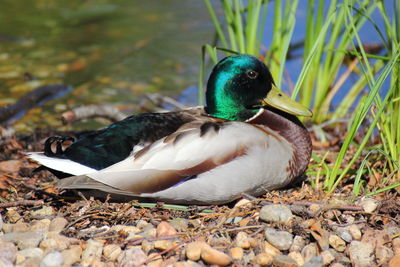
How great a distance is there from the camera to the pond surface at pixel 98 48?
724 cm

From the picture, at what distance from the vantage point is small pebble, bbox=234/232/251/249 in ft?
10.8

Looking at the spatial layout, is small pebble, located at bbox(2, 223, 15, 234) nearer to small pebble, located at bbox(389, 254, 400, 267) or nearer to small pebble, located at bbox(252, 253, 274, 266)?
small pebble, located at bbox(252, 253, 274, 266)

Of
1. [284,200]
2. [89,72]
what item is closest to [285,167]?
[284,200]

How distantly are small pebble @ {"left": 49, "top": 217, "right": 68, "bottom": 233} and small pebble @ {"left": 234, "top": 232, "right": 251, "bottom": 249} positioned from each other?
941 millimetres

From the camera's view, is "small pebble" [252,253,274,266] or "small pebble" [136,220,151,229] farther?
"small pebble" [136,220,151,229]

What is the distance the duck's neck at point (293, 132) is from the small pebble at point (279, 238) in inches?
31.0

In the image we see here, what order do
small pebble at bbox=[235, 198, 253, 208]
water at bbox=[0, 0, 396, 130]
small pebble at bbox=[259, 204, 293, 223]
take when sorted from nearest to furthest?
small pebble at bbox=[259, 204, 293, 223] → small pebble at bbox=[235, 198, 253, 208] → water at bbox=[0, 0, 396, 130]

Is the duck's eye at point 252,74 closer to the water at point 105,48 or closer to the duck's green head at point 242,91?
the duck's green head at point 242,91

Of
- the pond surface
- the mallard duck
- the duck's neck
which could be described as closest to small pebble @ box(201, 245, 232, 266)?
the mallard duck

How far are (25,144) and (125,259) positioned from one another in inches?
94.1

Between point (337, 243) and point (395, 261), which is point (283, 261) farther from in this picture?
point (395, 261)

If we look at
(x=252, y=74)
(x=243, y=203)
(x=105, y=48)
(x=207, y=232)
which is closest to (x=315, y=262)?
(x=207, y=232)

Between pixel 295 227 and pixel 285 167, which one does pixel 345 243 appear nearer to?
pixel 295 227

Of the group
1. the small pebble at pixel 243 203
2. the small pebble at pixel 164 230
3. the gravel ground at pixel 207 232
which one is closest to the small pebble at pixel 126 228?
the gravel ground at pixel 207 232
